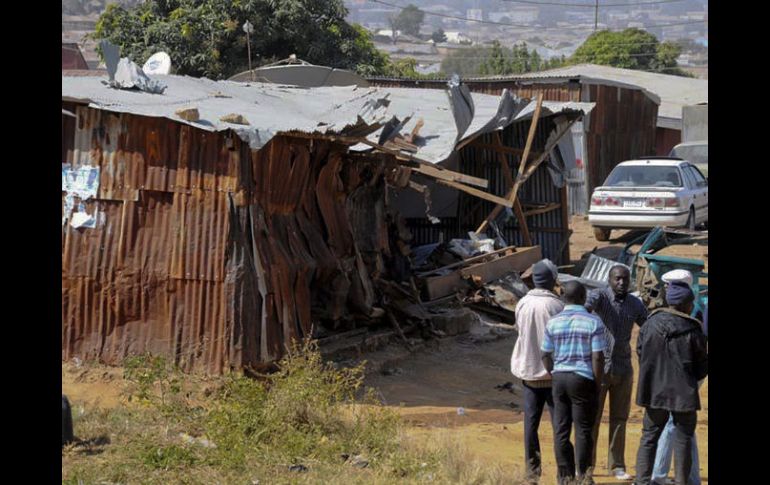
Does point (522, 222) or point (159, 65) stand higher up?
point (159, 65)

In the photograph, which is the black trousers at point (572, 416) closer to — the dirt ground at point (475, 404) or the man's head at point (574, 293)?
the man's head at point (574, 293)

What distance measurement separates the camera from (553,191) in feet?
60.2

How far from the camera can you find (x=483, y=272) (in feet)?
50.0

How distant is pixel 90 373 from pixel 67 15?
128m

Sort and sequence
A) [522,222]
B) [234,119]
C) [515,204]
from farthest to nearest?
1. [515,204]
2. [522,222]
3. [234,119]

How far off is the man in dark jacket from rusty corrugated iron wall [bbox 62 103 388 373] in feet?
14.0

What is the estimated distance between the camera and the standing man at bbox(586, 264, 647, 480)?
26.3 ft

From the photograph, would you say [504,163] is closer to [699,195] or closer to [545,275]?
[699,195]

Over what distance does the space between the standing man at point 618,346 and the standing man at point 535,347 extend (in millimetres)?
630

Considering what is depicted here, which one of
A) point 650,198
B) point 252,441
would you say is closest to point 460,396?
point 252,441

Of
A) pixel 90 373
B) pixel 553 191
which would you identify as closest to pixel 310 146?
pixel 90 373

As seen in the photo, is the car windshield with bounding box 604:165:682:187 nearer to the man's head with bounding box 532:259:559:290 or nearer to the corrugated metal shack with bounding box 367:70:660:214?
the corrugated metal shack with bounding box 367:70:660:214

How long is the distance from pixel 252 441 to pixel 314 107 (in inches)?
242
